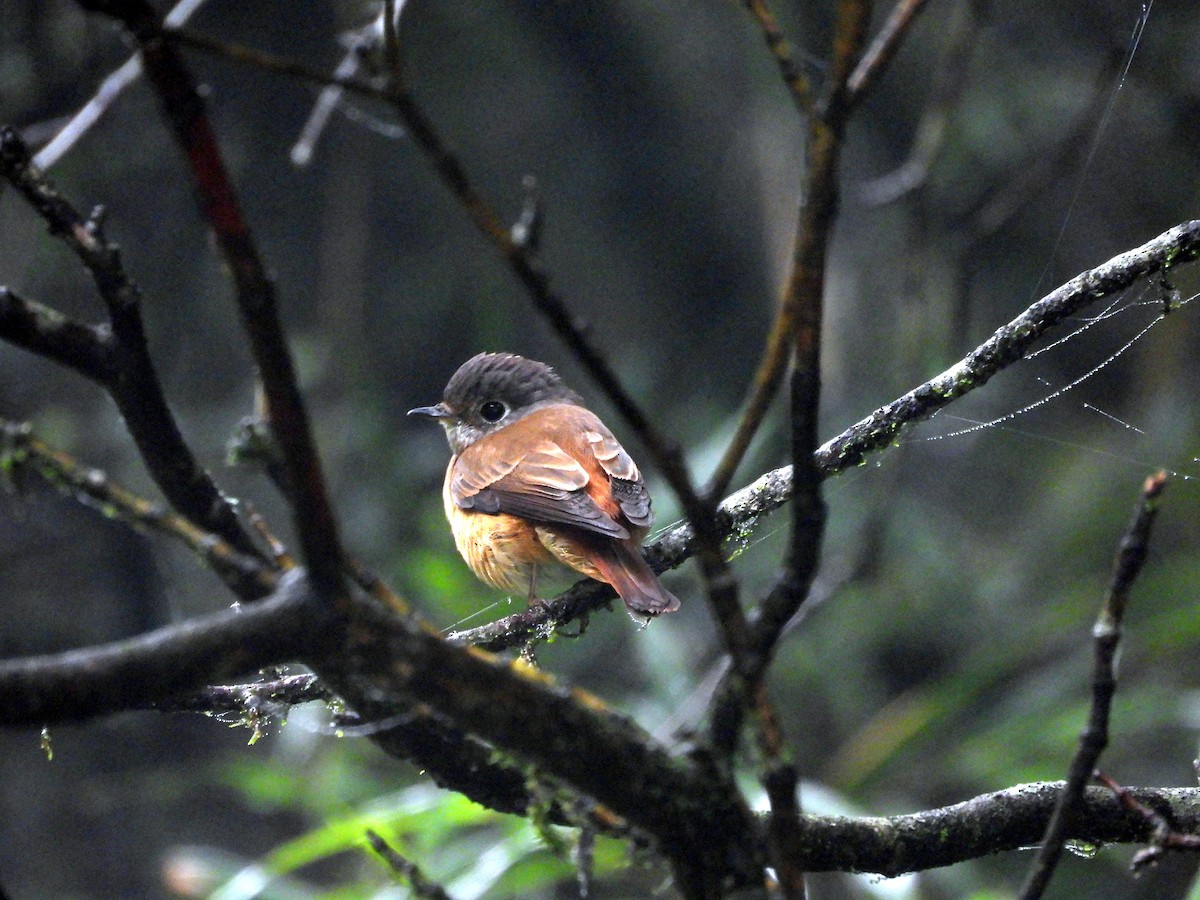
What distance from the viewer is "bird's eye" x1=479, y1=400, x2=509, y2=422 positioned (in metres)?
4.63

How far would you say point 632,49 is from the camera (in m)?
6.94

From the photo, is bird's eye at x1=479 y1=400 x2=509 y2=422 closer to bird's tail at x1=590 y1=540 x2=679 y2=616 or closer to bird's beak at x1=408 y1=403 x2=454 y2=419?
bird's beak at x1=408 y1=403 x2=454 y2=419

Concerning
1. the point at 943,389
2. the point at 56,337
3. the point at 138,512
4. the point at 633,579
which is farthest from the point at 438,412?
the point at 138,512

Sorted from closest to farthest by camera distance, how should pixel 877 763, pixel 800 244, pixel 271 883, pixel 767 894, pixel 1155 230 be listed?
pixel 800 244
pixel 767 894
pixel 271 883
pixel 877 763
pixel 1155 230

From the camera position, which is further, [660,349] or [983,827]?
[660,349]

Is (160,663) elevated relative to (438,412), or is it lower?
lower

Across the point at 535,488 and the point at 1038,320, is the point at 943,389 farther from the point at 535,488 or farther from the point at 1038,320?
the point at 535,488

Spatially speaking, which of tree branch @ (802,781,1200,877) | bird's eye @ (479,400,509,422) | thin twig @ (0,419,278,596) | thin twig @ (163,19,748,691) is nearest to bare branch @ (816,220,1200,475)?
tree branch @ (802,781,1200,877)

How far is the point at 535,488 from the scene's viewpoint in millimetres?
3709

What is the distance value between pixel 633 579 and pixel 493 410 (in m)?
1.68

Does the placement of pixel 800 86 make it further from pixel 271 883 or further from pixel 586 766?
pixel 271 883

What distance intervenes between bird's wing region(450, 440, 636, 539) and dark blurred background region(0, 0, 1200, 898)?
1120 mm

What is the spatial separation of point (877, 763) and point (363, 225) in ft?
13.7

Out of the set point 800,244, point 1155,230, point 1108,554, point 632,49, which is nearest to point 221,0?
point 632,49
